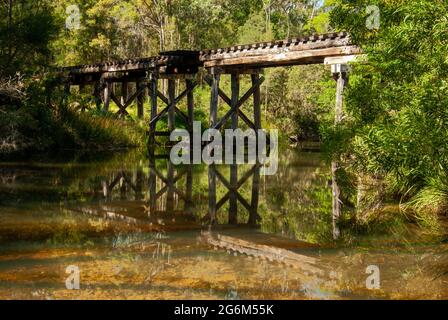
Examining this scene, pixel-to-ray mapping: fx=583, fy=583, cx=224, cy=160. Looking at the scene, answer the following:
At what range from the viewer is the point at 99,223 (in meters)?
7.82

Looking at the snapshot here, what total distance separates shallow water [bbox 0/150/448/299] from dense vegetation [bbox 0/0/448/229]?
0.99 meters

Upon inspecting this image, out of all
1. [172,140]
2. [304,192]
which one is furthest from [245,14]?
[304,192]

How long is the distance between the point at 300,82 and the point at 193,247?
957 inches

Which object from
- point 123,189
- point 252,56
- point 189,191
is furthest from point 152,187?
point 252,56

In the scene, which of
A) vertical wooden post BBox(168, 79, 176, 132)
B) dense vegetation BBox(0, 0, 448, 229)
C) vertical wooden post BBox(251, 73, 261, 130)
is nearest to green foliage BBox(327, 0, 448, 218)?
dense vegetation BBox(0, 0, 448, 229)

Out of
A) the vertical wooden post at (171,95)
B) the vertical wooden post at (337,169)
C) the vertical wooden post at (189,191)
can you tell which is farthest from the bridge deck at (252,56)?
the vertical wooden post at (189,191)

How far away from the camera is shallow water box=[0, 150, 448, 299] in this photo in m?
4.94

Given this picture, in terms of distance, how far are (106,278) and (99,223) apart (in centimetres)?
274

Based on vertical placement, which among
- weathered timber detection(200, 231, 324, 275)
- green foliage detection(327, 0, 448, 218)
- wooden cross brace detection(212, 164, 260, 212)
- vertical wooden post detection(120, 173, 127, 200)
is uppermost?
green foliage detection(327, 0, 448, 218)

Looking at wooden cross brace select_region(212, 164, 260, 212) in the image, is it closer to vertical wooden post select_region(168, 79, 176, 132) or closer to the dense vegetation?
the dense vegetation

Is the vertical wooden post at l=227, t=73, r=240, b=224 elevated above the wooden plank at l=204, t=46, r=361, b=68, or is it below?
below

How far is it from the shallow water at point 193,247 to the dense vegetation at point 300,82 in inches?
39.0

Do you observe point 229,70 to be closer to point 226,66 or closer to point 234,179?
point 226,66

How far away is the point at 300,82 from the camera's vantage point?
29938 mm
